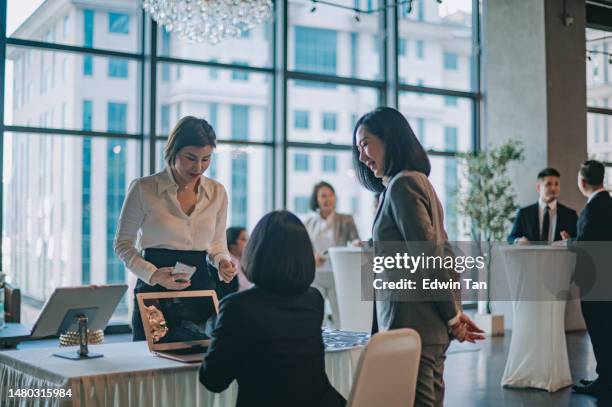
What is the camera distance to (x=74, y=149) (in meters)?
8.77

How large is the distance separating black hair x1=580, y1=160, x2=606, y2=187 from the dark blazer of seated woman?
12.8 ft

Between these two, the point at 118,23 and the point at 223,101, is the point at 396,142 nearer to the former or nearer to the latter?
the point at 118,23

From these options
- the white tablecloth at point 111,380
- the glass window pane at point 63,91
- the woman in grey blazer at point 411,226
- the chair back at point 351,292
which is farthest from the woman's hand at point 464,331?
the glass window pane at point 63,91

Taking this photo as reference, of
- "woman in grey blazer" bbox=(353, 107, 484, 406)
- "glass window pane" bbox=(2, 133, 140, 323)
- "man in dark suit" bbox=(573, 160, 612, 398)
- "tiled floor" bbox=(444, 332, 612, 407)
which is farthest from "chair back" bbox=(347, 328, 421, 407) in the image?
"glass window pane" bbox=(2, 133, 140, 323)

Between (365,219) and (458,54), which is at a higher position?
(458,54)

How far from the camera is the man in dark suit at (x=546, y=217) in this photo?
7152 millimetres

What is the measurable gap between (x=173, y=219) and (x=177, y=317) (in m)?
0.57

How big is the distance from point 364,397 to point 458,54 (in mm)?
9514

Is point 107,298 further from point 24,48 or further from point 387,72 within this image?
point 387,72

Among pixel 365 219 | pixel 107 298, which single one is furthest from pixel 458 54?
pixel 107 298

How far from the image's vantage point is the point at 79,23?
28.4 ft

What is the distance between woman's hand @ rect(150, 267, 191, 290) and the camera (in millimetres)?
3146

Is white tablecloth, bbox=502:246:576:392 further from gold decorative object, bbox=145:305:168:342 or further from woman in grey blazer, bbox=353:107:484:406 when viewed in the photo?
gold decorative object, bbox=145:305:168:342

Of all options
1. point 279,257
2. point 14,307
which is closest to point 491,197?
point 14,307
